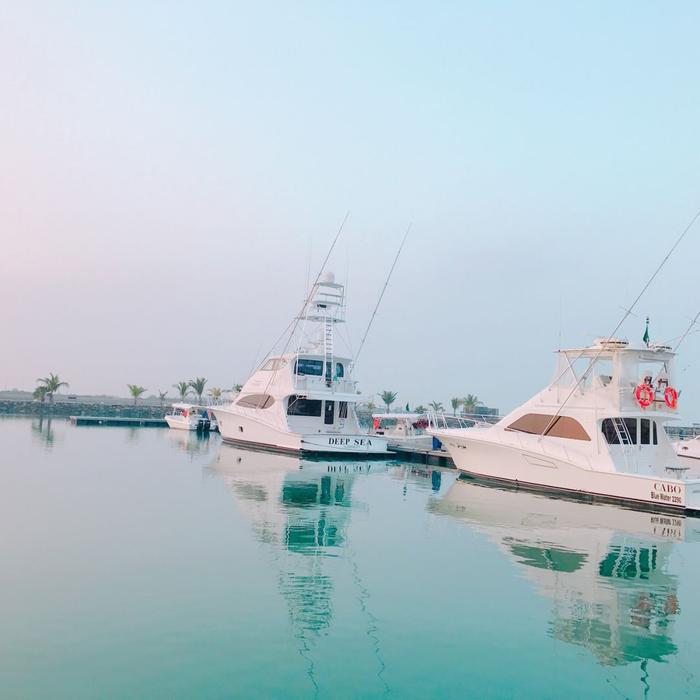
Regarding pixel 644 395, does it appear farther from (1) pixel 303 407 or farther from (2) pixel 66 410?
(2) pixel 66 410

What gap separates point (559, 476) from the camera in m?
20.4

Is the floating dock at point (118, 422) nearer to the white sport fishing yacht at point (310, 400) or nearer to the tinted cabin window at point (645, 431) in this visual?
the white sport fishing yacht at point (310, 400)

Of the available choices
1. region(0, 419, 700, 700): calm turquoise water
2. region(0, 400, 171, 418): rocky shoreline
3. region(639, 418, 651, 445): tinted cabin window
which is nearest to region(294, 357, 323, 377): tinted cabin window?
region(0, 419, 700, 700): calm turquoise water

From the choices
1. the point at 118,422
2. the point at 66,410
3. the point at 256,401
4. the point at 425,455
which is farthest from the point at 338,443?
the point at 66,410

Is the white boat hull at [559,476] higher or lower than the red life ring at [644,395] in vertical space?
lower

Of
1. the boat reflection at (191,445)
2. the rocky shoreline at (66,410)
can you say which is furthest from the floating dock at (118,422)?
the boat reflection at (191,445)

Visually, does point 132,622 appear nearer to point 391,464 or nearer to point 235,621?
point 235,621

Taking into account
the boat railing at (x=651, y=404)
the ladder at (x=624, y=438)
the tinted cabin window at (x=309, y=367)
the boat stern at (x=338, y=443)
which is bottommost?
the boat stern at (x=338, y=443)

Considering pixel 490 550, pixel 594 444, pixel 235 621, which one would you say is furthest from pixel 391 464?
pixel 235 621

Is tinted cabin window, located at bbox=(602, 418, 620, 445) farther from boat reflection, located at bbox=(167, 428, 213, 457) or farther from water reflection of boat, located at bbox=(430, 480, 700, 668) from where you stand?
boat reflection, located at bbox=(167, 428, 213, 457)

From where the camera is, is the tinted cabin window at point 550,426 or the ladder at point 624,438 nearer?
the ladder at point 624,438

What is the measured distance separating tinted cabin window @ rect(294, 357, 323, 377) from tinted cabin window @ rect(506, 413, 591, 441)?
491 inches

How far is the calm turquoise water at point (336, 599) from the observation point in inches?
264

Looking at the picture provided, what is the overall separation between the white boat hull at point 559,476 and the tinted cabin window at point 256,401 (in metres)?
11.1
